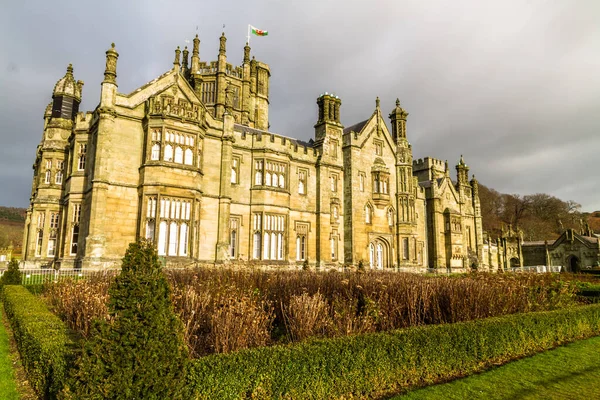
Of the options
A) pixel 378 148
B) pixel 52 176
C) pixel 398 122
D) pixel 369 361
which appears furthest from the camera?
pixel 398 122

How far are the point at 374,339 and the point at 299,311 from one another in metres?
2.06

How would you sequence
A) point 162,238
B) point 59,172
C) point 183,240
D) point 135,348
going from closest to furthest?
point 135,348
point 162,238
point 183,240
point 59,172

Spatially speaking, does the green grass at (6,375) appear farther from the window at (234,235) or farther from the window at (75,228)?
the window at (234,235)

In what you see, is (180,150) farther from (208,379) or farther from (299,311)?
(208,379)

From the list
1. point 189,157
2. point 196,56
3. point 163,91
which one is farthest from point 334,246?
point 196,56

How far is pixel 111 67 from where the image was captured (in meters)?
23.1

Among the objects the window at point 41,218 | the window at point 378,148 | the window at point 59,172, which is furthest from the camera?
the window at point 378,148

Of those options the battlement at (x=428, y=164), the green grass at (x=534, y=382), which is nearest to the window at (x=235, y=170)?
the green grass at (x=534, y=382)

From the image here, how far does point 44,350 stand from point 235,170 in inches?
878

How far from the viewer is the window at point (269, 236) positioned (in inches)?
1103

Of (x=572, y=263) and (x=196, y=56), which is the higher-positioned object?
(x=196, y=56)

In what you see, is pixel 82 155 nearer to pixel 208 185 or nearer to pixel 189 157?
pixel 189 157

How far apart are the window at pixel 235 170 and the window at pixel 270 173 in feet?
4.41

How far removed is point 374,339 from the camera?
782 centimetres
